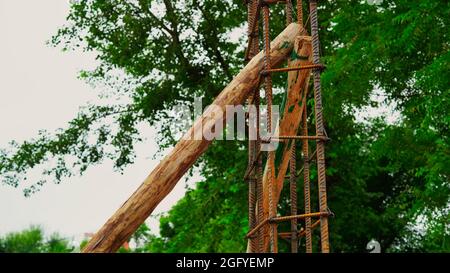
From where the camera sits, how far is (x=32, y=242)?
50.7m

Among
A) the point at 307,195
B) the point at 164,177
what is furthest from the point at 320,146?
the point at 164,177

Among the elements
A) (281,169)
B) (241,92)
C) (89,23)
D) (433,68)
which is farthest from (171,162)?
(89,23)

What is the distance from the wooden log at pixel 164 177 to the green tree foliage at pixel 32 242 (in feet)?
145

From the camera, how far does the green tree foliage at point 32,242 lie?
158ft

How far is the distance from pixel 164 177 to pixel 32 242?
159 ft

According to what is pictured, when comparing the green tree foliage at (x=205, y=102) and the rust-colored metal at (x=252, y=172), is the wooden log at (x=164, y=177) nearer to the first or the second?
the rust-colored metal at (x=252, y=172)

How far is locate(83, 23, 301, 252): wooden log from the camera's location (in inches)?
175

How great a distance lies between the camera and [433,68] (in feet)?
29.0

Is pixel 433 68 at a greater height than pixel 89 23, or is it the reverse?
→ pixel 89 23

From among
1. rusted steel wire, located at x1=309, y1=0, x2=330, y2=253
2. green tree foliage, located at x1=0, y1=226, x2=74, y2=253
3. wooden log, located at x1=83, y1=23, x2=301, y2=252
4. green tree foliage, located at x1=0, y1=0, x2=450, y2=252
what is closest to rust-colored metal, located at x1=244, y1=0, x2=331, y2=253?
rusted steel wire, located at x1=309, y1=0, x2=330, y2=253

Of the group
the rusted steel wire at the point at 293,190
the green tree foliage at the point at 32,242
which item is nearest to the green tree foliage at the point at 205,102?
the rusted steel wire at the point at 293,190

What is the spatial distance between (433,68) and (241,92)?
179 inches
